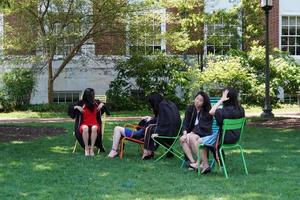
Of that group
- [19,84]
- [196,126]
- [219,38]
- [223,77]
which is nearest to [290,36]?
[219,38]

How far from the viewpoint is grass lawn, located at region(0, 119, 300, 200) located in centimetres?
678

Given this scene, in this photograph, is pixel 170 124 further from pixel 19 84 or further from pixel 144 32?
pixel 19 84

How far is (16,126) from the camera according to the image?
1480cm

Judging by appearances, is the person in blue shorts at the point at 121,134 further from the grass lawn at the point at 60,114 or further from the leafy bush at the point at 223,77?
the leafy bush at the point at 223,77

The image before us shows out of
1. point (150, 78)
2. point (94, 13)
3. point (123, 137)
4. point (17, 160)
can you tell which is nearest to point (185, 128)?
point (123, 137)

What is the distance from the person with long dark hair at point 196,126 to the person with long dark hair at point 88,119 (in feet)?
7.09

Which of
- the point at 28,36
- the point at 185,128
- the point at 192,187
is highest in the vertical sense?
Answer: the point at 28,36

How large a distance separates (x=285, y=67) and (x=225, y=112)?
49.6ft

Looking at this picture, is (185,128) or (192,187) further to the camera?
(185,128)

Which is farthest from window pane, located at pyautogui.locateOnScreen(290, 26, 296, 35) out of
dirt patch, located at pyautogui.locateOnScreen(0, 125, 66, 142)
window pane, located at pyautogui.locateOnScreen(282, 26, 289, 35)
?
dirt patch, located at pyautogui.locateOnScreen(0, 125, 66, 142)

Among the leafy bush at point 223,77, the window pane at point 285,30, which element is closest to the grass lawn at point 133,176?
the leafy bush at point 223,77

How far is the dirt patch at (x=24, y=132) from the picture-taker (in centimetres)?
1249

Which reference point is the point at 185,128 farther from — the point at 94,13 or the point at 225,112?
the point at 94,13

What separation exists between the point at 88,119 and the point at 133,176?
263 cm
